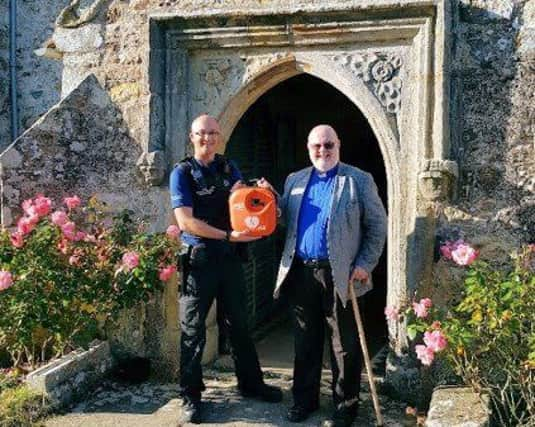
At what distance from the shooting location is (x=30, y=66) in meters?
9.38

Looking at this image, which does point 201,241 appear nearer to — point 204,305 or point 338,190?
point 204,305

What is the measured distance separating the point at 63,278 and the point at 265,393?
1.55 meters

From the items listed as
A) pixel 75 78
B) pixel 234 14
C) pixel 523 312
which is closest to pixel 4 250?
pixel 75 78

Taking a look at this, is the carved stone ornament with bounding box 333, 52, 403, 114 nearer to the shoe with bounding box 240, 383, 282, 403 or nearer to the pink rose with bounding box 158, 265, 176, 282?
the pink rose with bounding box 158, 265, 176, 282

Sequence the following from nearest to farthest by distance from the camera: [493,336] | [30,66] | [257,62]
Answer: [493,336]
[257,62]
[30,66]

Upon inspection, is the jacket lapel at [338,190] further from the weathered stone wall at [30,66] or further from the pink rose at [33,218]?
the weathered stone wall at [30,66]

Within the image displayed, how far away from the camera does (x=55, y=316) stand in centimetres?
445

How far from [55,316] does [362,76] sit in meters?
2.64

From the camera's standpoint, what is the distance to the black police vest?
4.10 metres

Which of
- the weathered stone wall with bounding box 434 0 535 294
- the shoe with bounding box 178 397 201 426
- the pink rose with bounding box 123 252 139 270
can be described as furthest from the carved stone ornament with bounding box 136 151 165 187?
the weathered stone wall with bounding box 434 0 535 294

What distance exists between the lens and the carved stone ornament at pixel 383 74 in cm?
460

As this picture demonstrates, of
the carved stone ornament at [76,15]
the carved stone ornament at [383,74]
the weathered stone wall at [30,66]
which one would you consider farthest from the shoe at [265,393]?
the weathered stone wall at [30,66]

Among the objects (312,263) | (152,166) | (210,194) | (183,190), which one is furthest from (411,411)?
(152,166)

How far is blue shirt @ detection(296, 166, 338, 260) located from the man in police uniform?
0.32 metres
